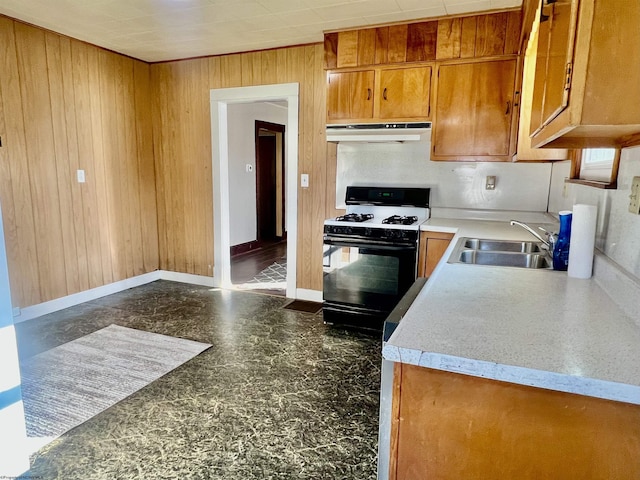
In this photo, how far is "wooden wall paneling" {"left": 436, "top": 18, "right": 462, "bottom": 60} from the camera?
294 centimetres

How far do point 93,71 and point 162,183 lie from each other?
1.29 m

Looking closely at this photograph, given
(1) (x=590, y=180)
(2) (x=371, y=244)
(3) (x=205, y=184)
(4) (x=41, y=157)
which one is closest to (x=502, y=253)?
(1) (x=590, y=180)

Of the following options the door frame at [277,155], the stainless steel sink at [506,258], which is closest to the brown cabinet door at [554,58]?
the stainless steel sink at [506,258]

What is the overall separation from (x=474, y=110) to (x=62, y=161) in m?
3.56

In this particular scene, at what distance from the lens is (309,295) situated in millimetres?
4031

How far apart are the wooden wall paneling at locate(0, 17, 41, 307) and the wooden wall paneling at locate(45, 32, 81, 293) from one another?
10.7 inches

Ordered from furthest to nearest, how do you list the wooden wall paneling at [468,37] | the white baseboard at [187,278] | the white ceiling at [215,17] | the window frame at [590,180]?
the white baseboard at [187,278], the wooden wall paneling at [468,37], the white ceiling at [215,17], the window frame at [590,180]

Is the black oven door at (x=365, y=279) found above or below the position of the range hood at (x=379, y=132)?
below

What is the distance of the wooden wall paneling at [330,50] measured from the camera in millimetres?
3295

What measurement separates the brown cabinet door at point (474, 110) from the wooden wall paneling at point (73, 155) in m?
3.23

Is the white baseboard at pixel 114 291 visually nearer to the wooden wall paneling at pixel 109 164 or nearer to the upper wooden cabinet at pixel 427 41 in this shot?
the wooden wall paneling at pixel 109 164

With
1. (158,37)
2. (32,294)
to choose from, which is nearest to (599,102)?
(158,37)

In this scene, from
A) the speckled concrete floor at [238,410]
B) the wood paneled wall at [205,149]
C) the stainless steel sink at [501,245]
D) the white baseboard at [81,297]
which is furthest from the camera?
the wood paneled wall at [205,149]

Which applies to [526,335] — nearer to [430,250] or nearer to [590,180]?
[590,180]
